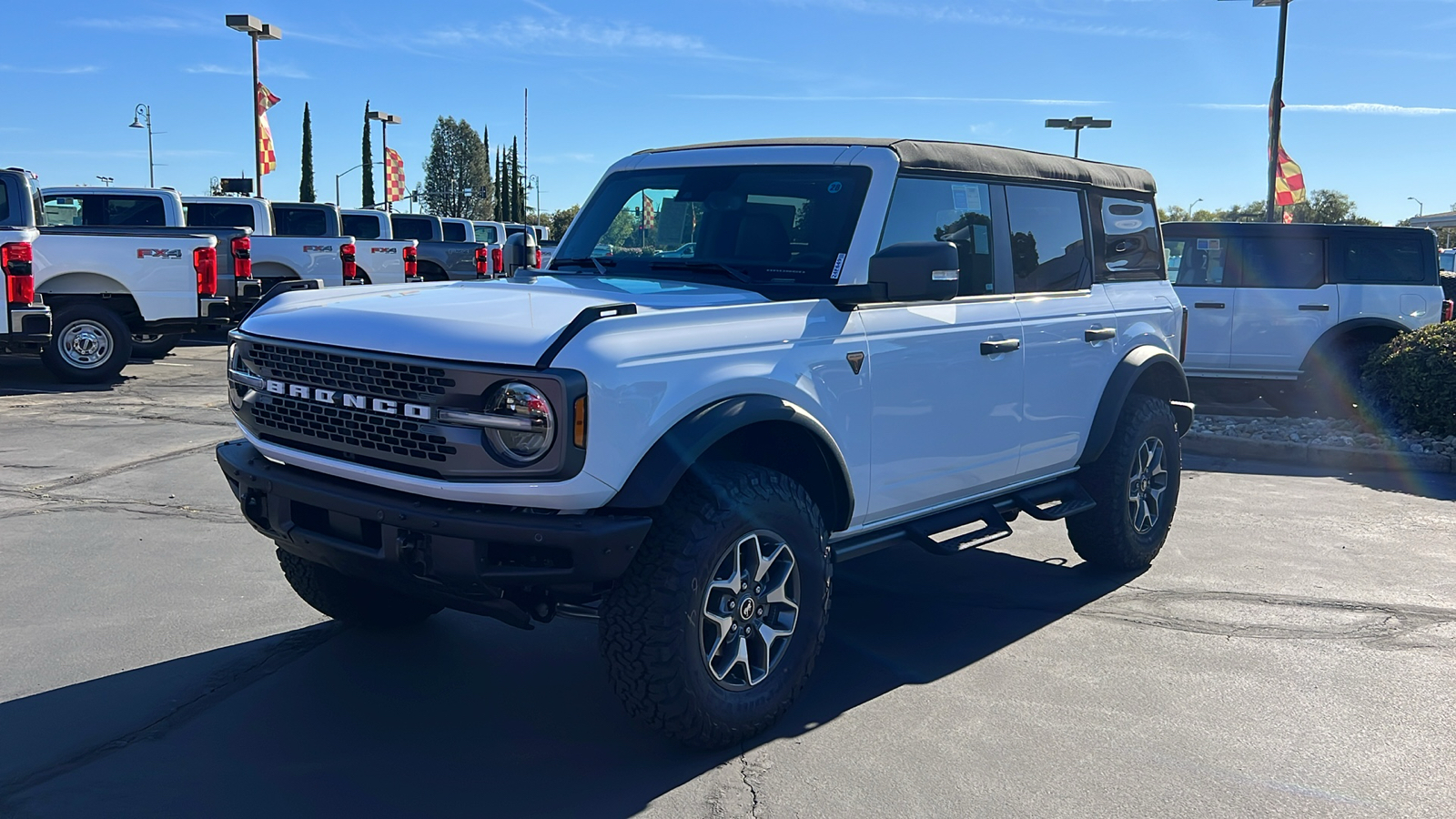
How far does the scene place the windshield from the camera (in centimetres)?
Result: 461

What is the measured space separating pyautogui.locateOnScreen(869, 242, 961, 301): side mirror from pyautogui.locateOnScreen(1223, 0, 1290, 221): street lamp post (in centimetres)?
2145

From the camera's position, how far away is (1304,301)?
11.8 meters

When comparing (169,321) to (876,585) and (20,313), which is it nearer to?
(20,313)

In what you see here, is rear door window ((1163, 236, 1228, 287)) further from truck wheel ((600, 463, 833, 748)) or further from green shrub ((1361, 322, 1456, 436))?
truck wheel ((600, 463, 833, 748))

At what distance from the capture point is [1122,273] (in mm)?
6184

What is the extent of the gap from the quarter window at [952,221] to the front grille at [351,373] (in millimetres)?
1895

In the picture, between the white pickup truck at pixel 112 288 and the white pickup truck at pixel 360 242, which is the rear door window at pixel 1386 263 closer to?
the white pickup truck at pixel 112 288

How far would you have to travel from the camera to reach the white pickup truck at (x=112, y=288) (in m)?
12.7

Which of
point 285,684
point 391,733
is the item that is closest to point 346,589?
point 285,684

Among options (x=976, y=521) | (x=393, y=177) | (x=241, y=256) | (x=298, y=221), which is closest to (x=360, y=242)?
(x=298, y=221)

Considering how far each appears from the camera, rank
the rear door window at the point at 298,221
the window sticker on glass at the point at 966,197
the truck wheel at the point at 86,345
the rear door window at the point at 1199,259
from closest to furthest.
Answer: the window sticker on glass at the point at 966,197 < the rear door window at the point at 1199,259 < the truck wheel at the point at 86,345 < the rear door window at the point at 298,221

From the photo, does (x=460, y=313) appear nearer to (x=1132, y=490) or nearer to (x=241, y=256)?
(x=1132, y=490)

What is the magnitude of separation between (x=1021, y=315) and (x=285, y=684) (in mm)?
3291

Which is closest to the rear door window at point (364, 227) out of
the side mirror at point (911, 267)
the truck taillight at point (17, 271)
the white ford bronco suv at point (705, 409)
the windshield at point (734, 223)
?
the truck taillight at point (17, 271)
